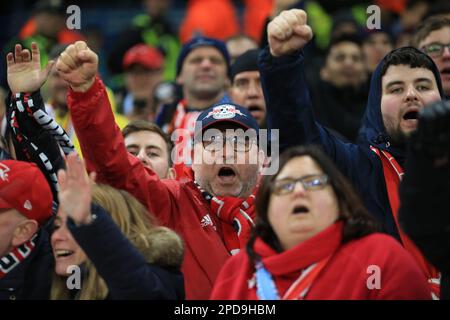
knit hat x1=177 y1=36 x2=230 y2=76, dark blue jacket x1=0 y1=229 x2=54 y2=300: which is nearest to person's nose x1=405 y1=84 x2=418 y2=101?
dark blue jacket x1=0 y1=229 x2=54 y2=300

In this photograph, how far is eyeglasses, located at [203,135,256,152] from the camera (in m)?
5.54

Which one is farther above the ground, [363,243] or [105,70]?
[105,70]

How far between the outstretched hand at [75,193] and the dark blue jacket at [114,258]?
48 millimetres

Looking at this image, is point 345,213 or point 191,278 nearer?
point 345,213

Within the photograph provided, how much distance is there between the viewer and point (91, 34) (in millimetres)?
11672

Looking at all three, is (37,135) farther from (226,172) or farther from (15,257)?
(226,172)

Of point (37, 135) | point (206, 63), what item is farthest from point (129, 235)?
point (206, 63)

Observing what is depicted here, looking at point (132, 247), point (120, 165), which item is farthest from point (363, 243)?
point (120, 165)

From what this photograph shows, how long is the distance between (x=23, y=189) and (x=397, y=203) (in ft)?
6.10

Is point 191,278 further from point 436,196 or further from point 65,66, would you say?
point 436,196

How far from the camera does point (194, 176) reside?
224 inches

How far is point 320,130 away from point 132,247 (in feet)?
4.33

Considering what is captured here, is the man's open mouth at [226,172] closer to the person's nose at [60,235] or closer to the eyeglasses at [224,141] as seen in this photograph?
the eyeglasses at [224,141]
